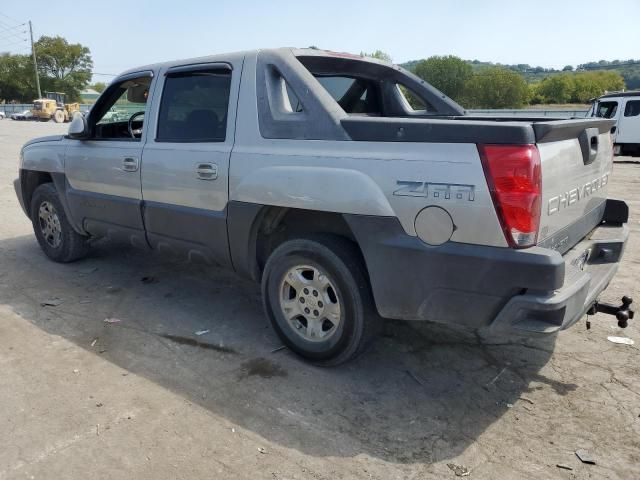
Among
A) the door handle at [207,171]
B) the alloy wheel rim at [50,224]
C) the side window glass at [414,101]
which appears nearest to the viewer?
the door handle at [207,171]

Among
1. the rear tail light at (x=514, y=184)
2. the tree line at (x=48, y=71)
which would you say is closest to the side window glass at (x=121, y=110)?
the rear tail light at (x=514, y=184)

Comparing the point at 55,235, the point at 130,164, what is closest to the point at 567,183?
the point at 130,164

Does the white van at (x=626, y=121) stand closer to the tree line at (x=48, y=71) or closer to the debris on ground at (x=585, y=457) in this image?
the debris on ground at (x=585, y=457)

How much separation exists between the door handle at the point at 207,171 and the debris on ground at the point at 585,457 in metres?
2.72

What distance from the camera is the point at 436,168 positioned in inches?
107

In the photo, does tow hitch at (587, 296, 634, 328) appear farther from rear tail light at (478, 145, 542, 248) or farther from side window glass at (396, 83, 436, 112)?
A: side window glass at (396, 83, 436, 112)

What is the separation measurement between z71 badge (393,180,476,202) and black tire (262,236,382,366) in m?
0.59

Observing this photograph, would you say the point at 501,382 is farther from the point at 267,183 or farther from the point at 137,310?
the point at 137,310

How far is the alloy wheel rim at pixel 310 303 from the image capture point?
3350mm

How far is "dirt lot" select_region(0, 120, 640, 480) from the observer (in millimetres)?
2604

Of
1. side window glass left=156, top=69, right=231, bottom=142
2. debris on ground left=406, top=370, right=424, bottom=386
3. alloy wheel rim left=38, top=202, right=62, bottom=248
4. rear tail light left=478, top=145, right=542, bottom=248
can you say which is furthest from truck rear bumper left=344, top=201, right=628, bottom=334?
alloy wheel rim left=38, top=202, right=62, bottom=248

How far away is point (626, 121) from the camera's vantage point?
752 inches

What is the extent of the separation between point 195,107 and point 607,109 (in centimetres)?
2006

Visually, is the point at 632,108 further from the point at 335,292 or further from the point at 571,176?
the point at 335,292
